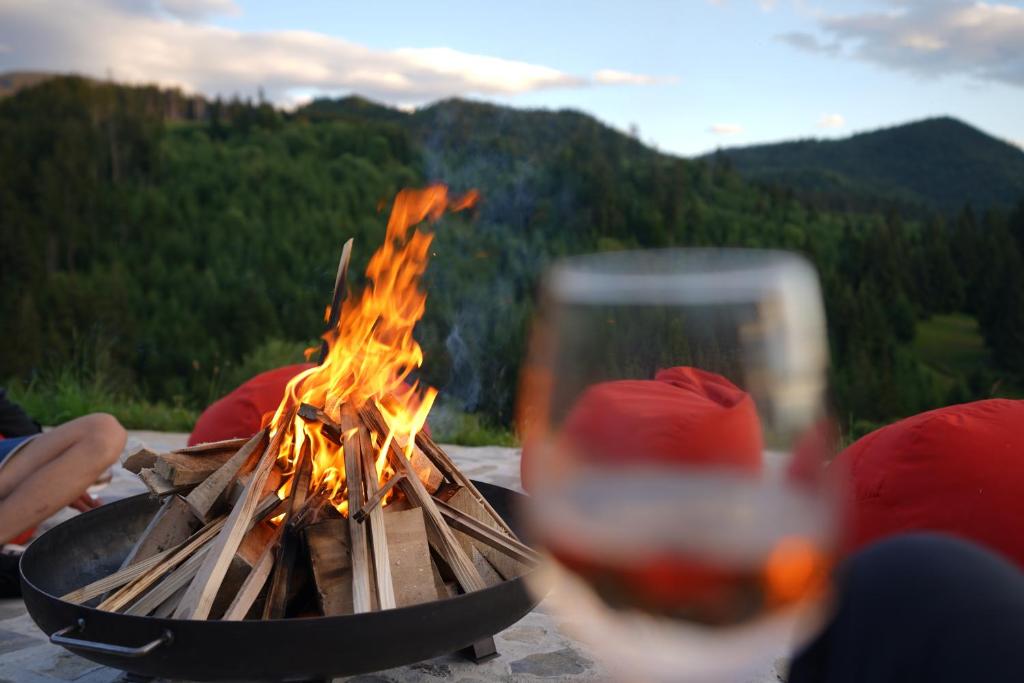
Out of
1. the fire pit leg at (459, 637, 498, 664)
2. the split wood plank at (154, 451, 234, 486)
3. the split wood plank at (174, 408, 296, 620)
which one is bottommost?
the fire pit leg at (459, 637, 498, 664)

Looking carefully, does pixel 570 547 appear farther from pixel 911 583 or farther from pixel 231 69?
pixel 231 69

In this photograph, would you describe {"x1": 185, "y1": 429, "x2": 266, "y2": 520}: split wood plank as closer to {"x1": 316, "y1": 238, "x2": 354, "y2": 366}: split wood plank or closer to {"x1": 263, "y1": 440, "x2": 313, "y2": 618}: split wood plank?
{"x1": 263, "y1": 440, "x2": 313, "y2": 618}: split wood plank

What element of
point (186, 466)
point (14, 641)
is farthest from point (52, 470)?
point (186, 466)

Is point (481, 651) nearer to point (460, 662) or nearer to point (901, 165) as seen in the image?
point (460, 662)

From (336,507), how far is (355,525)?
0.14 metres

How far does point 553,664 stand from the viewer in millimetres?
2373

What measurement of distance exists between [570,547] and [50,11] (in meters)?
41.3

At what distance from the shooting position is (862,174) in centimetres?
4184

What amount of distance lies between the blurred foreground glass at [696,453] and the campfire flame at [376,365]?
1.71 meters

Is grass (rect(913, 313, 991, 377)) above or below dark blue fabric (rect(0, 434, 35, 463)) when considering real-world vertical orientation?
below

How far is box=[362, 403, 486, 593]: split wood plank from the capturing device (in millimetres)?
2092

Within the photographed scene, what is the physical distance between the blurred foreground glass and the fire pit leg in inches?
75.8

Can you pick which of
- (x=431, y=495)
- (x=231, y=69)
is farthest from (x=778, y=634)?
(x=231, y=69)

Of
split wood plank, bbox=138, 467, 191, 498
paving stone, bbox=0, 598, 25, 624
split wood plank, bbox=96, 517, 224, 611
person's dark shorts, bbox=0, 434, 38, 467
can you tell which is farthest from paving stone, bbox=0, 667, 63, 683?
person's dark shorts, bbox=0, 434, 38, 467
